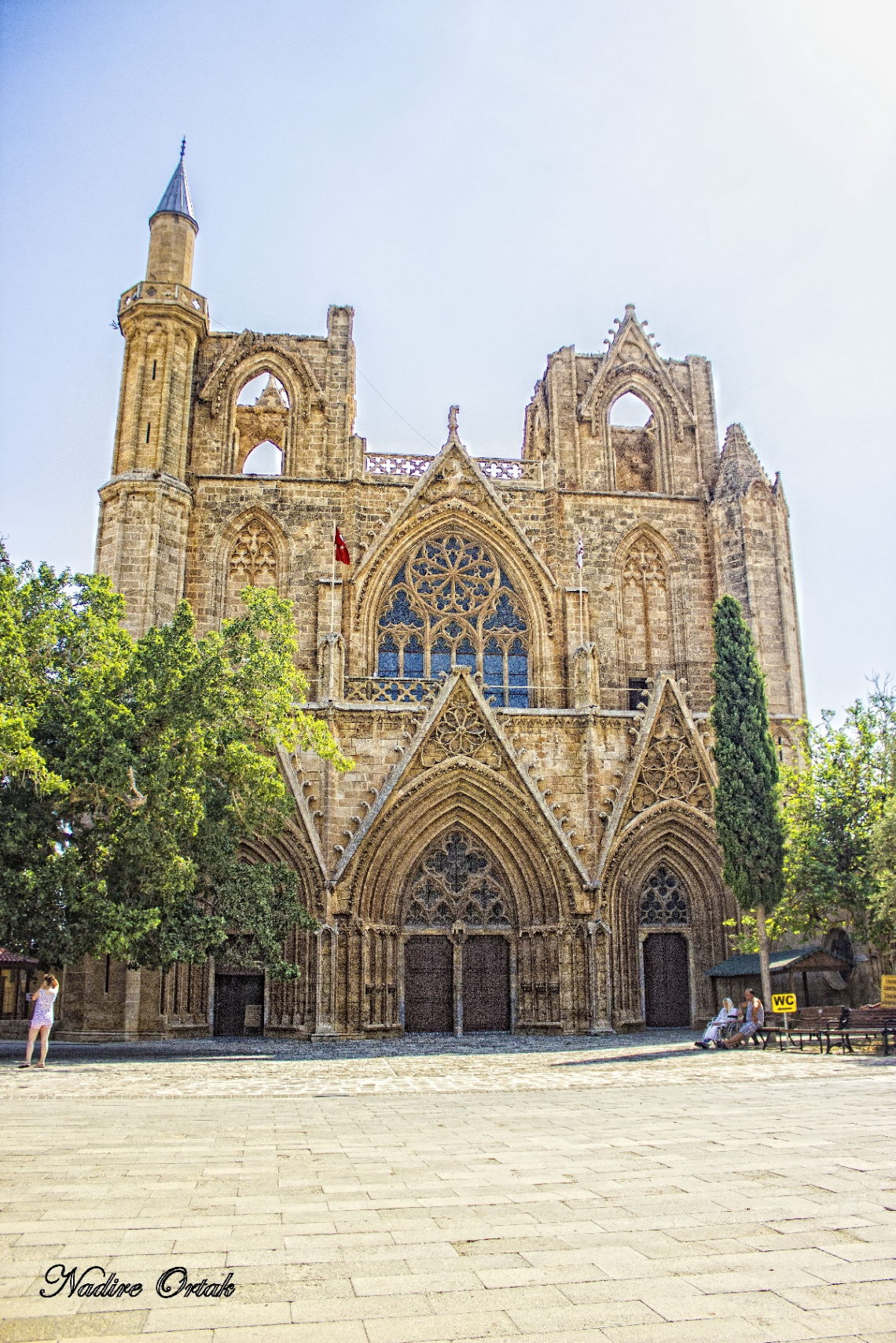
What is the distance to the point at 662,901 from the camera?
22.8 m

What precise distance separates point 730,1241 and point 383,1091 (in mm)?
7117

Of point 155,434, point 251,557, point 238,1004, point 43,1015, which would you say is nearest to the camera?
point 43,1015

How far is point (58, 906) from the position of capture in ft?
52.6

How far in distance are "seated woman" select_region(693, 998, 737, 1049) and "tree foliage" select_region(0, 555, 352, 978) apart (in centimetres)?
704

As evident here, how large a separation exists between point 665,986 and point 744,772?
18.6 feet

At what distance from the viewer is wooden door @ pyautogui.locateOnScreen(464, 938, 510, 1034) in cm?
2195

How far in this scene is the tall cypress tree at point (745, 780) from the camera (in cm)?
1903

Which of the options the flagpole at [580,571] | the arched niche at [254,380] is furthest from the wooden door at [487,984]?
the arched niche at [254,380]

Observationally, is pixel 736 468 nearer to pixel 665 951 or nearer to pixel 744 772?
pixel 744 772

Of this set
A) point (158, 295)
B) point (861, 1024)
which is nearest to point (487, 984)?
point (861, 1024)

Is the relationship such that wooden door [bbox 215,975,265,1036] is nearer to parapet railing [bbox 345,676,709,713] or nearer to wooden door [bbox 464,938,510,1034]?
wooden door [bbox 464,938,510,1034]

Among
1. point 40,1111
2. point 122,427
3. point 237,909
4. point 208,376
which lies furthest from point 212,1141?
point 208,376

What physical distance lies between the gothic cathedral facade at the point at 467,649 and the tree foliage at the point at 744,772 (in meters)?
2.86

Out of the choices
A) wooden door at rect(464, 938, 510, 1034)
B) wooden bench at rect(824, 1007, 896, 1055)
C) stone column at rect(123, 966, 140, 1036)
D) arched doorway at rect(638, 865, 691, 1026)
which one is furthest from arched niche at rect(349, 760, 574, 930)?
wooden bench at rect(824, 1007, 896, 1055)
